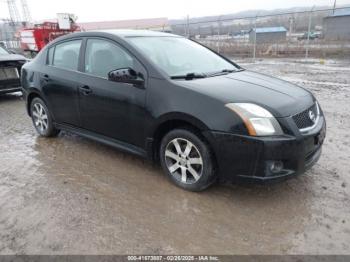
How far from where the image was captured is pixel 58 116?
15.7ft

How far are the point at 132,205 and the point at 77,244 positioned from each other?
0.71 metres

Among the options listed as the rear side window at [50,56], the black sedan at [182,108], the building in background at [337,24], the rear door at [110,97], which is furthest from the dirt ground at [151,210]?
the building in background at [337,24]

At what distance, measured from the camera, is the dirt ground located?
2.64 m

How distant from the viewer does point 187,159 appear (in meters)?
3.38

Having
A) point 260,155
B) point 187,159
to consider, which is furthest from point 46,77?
point 260,155

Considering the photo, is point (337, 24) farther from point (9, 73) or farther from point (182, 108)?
point (182, 108)

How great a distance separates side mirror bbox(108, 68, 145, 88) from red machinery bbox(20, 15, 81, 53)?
1886cm

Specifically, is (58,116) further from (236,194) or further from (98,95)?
(236,194)

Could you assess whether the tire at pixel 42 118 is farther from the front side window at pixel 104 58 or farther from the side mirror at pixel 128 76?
the side mirror at pixel 128 76

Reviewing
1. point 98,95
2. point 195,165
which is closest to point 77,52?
point 98,95

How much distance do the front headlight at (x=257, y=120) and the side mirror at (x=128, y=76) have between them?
1.07 m

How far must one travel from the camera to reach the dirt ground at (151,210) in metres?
2.64

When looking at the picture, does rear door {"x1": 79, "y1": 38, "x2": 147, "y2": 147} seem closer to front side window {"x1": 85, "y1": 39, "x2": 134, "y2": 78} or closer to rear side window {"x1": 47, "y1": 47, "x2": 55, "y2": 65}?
front side window {"x1": 85, "y1": 39, "x2": 134, "y2": 78}

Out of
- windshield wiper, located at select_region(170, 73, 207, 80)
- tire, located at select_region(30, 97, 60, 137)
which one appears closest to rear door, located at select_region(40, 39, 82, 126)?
tire, located at select_region(30, 97, 60, 137)
